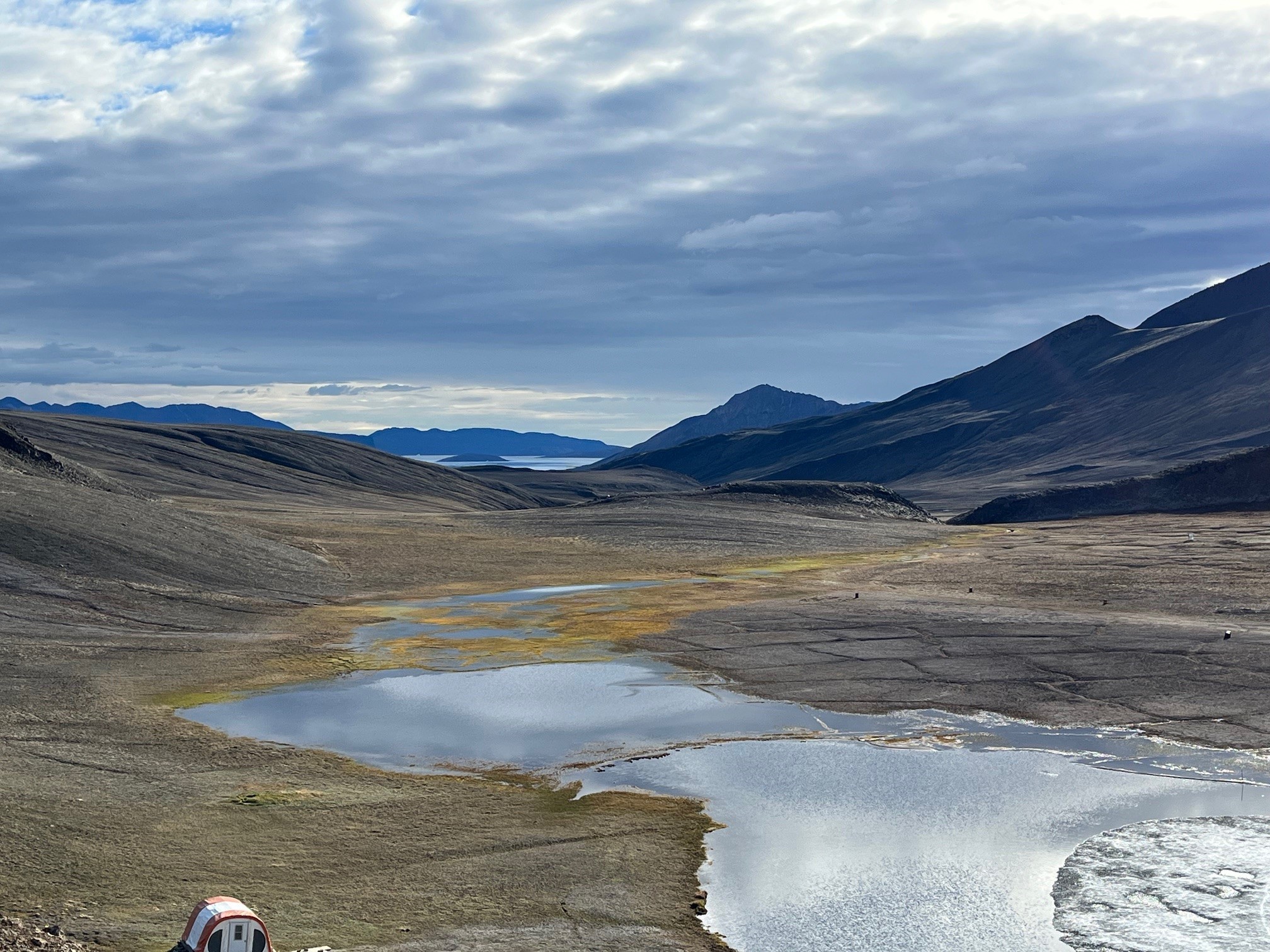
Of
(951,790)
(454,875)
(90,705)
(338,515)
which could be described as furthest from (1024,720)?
(338,515)

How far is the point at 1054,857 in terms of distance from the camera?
19.0 m

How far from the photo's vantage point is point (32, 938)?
14.2m

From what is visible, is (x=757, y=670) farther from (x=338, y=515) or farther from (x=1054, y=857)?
(x=338, y=515)

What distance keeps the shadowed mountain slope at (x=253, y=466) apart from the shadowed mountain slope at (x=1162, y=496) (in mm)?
71134

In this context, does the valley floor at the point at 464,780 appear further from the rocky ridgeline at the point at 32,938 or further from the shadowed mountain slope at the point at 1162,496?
the shadowed mountain slope at the point at 1162,496

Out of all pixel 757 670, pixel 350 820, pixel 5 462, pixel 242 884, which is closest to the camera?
pixel 242 884

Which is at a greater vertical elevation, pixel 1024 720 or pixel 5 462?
pixel 5 462

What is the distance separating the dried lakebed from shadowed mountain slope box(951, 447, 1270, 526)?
94.8 meters

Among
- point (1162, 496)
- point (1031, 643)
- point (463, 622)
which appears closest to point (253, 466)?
point (463, 622)

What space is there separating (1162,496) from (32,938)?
399 feet

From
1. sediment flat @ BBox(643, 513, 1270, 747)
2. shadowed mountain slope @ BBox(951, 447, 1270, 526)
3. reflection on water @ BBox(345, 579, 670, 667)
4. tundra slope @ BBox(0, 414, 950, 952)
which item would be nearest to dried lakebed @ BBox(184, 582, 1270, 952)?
tundra slope @ BBox(0, 414, 950, 952)

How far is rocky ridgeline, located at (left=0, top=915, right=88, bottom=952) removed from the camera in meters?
13.9

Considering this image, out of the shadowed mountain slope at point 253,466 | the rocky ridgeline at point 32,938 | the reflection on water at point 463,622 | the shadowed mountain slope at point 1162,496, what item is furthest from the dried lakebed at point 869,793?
the shadowed mountain slope at point 253,466

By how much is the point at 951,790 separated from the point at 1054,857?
3874mm
